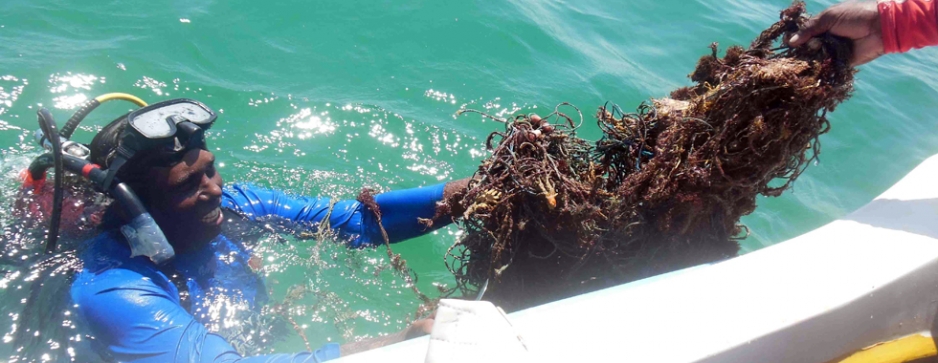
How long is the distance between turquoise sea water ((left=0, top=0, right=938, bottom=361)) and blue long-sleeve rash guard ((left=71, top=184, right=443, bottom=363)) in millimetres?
547

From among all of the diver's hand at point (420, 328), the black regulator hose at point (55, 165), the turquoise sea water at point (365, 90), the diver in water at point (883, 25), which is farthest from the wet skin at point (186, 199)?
the diver in water at point (883, 25)

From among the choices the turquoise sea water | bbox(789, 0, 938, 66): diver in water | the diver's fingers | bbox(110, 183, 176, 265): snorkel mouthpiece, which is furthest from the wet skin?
bbox(789, 0, 938, 66): diver in water

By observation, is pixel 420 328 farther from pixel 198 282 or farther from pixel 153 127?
pixel 153 127

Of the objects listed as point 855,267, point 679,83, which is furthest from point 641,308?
point 679,83

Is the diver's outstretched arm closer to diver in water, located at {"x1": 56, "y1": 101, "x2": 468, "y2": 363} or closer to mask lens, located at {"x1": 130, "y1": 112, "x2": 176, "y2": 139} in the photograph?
diver in water, located at {"x1": 56, "y1": 101, "x2": 468, "y2": 363}

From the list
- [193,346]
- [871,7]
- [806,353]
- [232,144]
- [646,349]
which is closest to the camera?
[646,349]

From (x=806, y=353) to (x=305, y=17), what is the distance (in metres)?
5.76

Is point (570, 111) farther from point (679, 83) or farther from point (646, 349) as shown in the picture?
point (646, 349)

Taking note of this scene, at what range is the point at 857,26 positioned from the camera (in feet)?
6.16

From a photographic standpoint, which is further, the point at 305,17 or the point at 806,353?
the point at 305,17

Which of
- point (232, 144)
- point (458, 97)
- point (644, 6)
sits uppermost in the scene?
point (644, 6)

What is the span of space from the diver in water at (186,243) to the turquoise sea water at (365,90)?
0.58m

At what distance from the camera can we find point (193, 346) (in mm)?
2135

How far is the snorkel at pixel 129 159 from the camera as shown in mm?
2205
